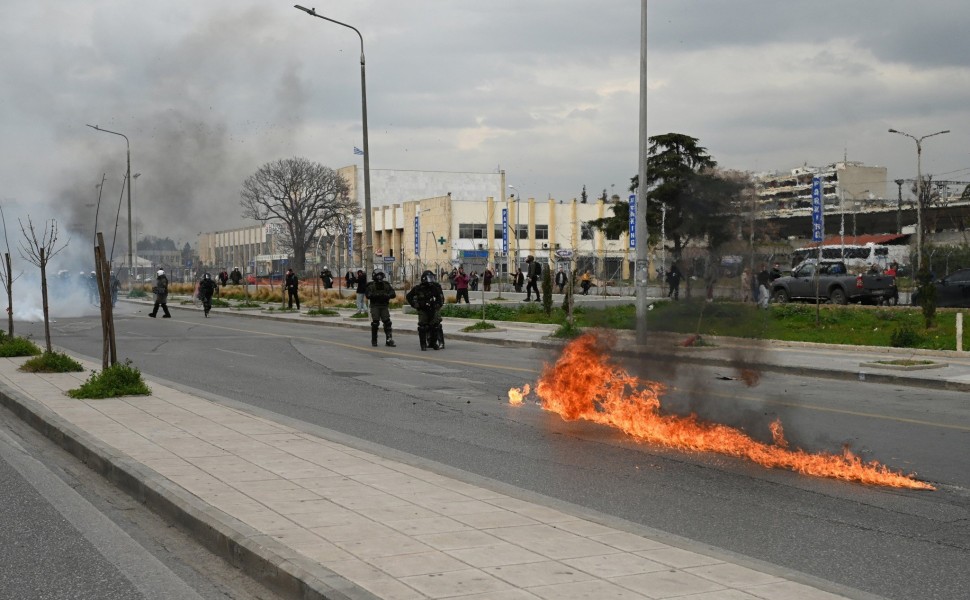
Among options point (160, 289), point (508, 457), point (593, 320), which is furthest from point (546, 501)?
Answer: point (160, 289)

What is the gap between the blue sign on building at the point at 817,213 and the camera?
2466cm

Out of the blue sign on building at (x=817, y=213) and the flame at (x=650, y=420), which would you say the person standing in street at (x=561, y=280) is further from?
the flame at (x=650, y=420)

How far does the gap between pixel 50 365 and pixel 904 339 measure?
1661 cm

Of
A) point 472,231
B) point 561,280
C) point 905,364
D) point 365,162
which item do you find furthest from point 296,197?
point 905,364

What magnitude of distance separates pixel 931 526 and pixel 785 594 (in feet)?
8.84

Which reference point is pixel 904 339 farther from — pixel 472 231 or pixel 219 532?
pixel 472 231

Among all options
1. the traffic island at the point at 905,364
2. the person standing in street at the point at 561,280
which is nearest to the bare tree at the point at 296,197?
the person standing in street at the point at 561,280

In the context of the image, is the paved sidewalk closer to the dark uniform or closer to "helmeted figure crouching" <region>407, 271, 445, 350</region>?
"helmeted figure crouching" <region>407, 271, 445, 350</region>

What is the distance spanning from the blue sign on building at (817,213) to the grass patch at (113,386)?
17.0m

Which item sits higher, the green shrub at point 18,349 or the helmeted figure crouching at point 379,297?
the helmeted figure crouching at point 379,297

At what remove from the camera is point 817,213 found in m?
25.3

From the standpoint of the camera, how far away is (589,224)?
81.8 metres

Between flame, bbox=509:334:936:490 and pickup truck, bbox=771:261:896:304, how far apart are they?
23.4 metres

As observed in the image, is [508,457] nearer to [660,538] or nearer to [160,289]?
[660,538]
